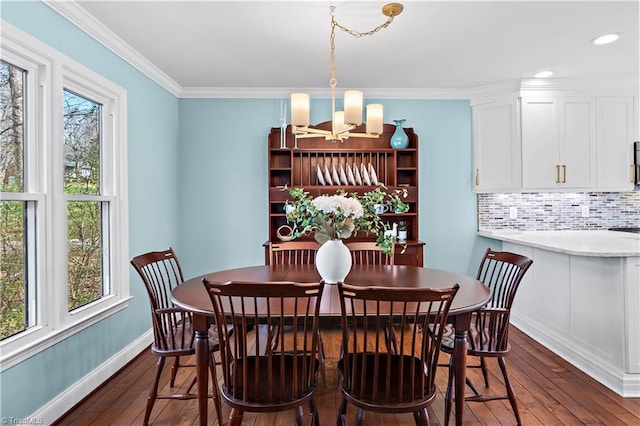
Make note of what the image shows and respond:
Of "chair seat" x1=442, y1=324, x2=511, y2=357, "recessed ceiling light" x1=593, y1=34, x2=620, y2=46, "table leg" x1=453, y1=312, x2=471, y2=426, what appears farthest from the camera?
"recessed ceiling light" x1=593, y1=34, x2=620, y2=46

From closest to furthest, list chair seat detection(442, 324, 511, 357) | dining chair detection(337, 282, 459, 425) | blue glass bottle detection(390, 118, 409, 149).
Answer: dining chair detection(337, 282, 459, 425) < chair seat detection(442, 324, 511, 357) < blue glass bottle detection(390, 118, 409, 149)

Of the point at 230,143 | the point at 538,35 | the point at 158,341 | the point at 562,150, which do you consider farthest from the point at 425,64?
the point at 158,341

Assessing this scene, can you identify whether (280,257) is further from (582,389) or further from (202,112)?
(582,389)

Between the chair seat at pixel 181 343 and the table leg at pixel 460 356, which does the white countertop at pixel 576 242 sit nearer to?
the table leg at pixel 460 356

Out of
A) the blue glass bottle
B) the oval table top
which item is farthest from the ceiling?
the oval table top

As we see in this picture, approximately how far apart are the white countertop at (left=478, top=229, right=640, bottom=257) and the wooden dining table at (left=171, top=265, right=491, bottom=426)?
1013mm

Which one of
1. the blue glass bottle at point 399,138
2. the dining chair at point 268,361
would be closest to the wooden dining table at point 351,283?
the dining chair at point 268,361

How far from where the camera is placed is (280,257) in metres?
3.60

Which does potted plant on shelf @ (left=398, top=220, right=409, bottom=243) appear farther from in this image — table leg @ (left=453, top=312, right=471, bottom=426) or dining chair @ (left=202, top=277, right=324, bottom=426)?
dining chair @ (left=202, top=277, right=324, bottom=426)

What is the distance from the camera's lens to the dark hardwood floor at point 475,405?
224 cm

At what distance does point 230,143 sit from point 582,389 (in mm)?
3778

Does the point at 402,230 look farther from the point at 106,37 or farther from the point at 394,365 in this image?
the point at 106,37

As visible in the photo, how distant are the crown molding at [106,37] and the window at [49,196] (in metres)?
0.27

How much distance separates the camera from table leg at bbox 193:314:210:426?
1871 millimetres
